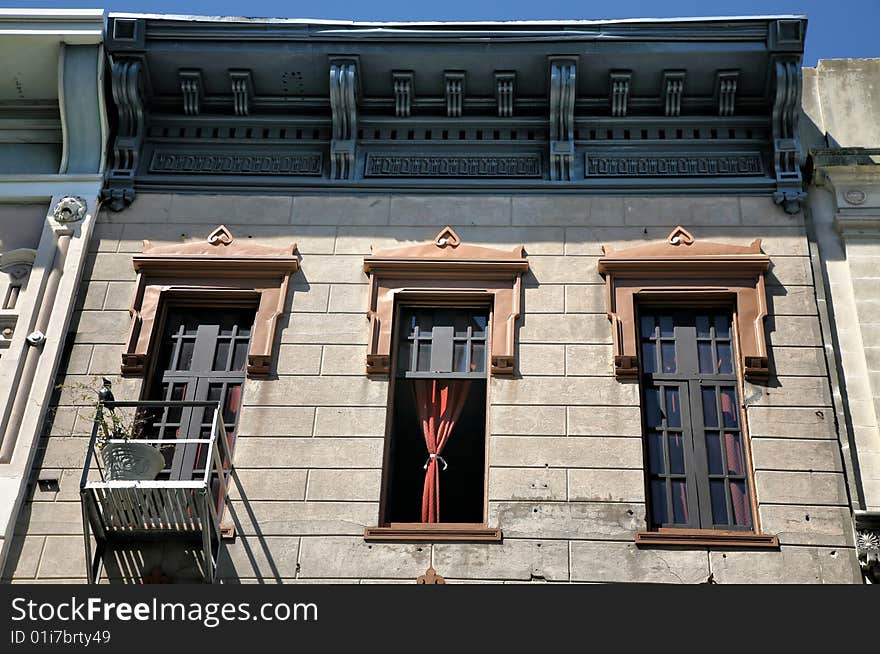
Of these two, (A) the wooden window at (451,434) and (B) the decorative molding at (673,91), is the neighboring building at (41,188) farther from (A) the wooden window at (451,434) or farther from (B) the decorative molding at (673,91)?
(B) the decorative molding at (673,91)

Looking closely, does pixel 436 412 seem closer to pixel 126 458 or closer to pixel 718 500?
pixel 718 500

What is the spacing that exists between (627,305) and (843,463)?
117 inches

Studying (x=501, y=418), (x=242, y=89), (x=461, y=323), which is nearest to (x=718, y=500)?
(x=501, y=418)

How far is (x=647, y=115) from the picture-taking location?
16.4 m

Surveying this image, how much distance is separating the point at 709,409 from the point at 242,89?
7.22 m

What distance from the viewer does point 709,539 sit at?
12719mm

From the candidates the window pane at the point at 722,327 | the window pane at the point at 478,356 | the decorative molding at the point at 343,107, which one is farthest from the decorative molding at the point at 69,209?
the window pane at the point at 722,327

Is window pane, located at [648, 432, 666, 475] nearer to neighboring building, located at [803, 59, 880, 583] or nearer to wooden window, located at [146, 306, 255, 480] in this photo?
neighboring building, located at [803, 59, 880, 583]

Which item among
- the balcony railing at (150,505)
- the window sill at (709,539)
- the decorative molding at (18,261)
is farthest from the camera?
the decorative molding at (18,261)

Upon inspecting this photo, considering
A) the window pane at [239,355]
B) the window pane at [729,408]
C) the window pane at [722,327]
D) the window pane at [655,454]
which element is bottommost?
the window pane at [655,454]

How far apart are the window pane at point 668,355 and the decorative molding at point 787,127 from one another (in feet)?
8.28

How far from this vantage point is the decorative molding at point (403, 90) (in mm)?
16203

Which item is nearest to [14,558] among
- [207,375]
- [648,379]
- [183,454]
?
[183,454]

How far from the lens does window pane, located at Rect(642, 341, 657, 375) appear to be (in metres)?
14.3
